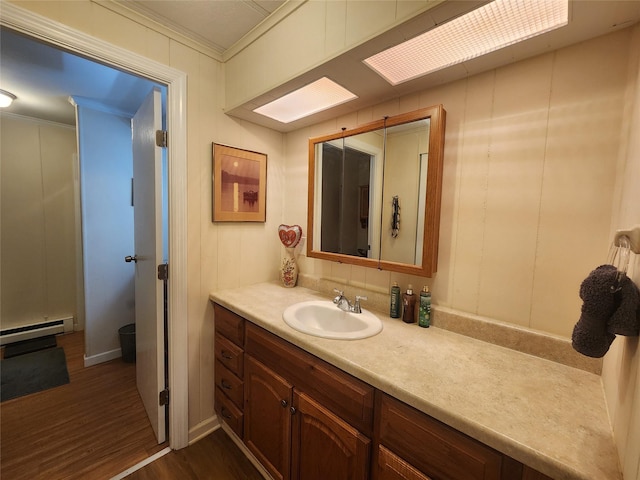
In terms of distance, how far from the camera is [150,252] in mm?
1556

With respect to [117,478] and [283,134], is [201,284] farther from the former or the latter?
[283,134]

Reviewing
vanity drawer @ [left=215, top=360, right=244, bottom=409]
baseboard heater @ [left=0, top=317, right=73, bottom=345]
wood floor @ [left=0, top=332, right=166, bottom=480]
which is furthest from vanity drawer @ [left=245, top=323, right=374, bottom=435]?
baseboard heater @ [left=0, top=317, right=73, bottom=345]

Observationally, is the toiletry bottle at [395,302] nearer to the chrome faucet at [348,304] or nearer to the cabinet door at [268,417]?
the chrome faucet at [348,304]

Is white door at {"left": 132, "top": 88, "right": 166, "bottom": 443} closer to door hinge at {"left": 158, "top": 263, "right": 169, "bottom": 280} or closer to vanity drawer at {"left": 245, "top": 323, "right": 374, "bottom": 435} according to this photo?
door hinge at {"left": 158, "top": 263, "right": 169, "bottom": 280}

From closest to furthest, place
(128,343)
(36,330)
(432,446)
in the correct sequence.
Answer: (432,446), (128,343), (36,330)

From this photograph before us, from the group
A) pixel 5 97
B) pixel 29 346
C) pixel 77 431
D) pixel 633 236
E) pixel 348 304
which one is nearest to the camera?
pixel 633 236

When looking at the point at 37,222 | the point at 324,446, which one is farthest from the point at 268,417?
the point at 37,222

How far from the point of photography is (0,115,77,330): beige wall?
8.50 ft

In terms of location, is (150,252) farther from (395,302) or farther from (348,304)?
(395,302)

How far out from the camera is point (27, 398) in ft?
6.21

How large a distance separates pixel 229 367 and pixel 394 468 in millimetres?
1051

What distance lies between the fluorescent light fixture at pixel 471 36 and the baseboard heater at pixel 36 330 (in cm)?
387

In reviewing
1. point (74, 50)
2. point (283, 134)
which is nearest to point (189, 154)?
point (74, 50)

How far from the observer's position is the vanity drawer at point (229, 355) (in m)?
1.44
